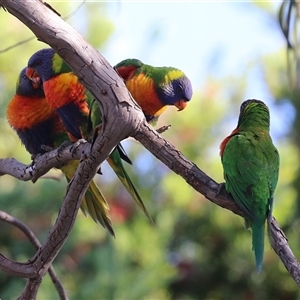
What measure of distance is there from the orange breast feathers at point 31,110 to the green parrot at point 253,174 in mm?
736

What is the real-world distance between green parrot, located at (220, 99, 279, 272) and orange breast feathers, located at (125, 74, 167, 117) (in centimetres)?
37

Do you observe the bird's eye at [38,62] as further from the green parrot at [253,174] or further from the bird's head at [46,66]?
the green parrot at [253,174]

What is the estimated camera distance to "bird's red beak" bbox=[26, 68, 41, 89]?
74.8 inches

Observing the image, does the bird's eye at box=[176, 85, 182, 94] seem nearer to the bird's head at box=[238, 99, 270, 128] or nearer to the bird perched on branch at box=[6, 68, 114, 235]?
the bird's head at box=[238, 99, 270, 128]

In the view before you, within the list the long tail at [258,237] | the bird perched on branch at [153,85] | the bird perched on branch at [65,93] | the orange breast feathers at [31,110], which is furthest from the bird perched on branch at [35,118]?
the long tail at [258,237]

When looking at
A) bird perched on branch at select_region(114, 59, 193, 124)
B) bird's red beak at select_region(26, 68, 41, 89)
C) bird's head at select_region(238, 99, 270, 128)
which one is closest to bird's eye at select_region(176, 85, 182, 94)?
bird perched on branch at select_region(114, 59, 193, 124)

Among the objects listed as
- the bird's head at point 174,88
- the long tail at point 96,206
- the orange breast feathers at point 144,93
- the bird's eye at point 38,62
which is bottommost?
the long tail at point 96,206

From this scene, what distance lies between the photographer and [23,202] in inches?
120

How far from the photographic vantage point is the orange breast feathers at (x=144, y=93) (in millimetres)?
1759

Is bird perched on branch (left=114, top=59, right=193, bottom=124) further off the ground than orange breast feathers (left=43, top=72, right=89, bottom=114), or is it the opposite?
bird perched on branch (left=114, top=59, right=193, bottom=124)

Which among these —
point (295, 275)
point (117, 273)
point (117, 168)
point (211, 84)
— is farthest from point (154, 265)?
point (295, 275)

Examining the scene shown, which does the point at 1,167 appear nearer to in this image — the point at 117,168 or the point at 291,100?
the point at 117,168

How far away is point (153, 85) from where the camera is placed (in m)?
1.78

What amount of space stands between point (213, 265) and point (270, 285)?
36 centimetres
